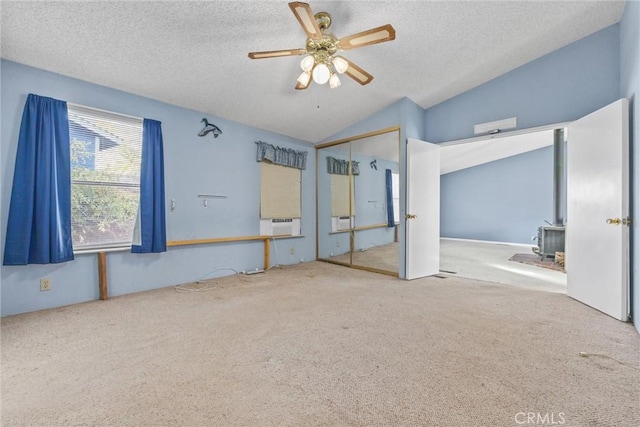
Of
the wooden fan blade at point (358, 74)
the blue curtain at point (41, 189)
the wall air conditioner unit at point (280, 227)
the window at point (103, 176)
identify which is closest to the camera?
the blue curtain at point (41, 189)

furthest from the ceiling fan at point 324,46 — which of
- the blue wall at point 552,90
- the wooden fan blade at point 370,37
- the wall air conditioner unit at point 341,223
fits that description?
the wall air conditioner unit at point 341,223

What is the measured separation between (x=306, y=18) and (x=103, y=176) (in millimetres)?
2779

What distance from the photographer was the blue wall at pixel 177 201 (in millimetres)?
2566

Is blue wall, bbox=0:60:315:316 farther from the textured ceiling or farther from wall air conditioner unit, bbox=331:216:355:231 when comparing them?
wall air conditioner unit, bbox=331:216:355:231

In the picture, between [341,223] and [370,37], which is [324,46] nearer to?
[370,37]

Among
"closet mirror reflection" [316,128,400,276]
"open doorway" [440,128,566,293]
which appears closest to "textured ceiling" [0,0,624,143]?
"closet mirror reflection" [316,128,400,276]

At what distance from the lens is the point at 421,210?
13.6 ft

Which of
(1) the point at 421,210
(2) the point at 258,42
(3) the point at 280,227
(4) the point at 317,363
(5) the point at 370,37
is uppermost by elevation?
(2) the point at 258,42

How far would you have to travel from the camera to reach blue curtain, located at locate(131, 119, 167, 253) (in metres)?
3.23

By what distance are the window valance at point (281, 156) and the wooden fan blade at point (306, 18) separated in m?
2.37

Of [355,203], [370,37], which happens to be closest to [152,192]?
[370,37]

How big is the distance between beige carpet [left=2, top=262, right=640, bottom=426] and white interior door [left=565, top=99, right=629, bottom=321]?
0.30 meters

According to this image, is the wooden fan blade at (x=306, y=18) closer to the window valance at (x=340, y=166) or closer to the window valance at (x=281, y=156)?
the window valance at (x=281, y=156)

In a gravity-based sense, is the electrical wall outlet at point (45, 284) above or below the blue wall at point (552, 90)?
below
